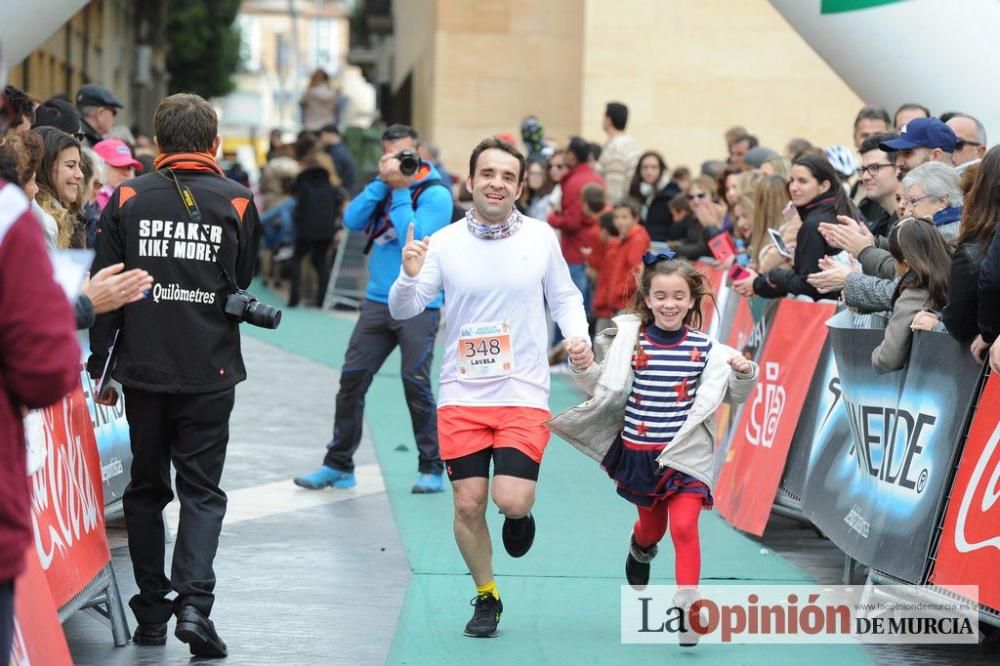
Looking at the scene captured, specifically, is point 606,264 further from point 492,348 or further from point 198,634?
point 198,634

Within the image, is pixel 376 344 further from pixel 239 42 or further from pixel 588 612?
pixel 239 42

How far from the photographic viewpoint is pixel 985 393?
627cm

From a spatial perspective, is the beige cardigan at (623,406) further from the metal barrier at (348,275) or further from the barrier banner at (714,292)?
the metal barrier at (348,275)

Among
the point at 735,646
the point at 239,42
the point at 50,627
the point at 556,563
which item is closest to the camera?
the point at 50,627

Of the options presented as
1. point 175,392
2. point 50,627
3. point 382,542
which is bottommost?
point 382,542

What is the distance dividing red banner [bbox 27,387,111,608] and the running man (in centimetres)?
135

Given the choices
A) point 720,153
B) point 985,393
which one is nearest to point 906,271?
point 985,393

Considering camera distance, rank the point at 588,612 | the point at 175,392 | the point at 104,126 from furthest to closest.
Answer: the point at 104,126
the point at 588,612
the point at 175,392

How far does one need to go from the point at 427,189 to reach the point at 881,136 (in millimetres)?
2574

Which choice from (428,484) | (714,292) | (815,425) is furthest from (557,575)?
(714,292)

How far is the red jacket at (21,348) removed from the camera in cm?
359

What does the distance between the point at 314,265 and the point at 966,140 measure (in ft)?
47.7

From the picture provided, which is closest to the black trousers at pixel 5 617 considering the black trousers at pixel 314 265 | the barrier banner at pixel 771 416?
the barrier banner at pixel 771 416

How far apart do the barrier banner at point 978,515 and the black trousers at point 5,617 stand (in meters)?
3.51
